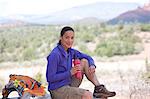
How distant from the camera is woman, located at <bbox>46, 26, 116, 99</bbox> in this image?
671 cm

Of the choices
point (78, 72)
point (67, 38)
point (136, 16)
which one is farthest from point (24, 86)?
point (136, 16)

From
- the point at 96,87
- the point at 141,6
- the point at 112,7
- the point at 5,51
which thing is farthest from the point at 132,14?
the point at 96,87

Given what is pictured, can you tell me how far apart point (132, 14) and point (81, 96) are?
33250 millimetres

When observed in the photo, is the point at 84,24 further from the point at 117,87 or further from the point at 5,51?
the point at 117,87

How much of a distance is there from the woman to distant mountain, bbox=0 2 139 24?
90.8 ft

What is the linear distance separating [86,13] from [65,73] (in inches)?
1467

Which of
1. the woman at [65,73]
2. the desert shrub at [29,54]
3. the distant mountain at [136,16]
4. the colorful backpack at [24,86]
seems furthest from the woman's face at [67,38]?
the distant mountain at [136,16]

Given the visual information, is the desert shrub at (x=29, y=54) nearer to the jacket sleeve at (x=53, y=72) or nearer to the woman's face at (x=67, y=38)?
the woman's face at (x=67, y=38)

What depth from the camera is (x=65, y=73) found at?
22.1 feet

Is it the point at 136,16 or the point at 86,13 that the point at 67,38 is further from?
the point at 86,13

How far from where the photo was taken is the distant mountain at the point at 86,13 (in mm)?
37141

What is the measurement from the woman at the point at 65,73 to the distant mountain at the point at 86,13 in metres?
27.7

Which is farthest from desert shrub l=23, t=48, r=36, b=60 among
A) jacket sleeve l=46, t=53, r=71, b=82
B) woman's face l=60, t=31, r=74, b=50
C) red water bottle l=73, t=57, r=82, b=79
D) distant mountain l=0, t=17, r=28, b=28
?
jacket sleeve l=46, t=53, r=71, b=82

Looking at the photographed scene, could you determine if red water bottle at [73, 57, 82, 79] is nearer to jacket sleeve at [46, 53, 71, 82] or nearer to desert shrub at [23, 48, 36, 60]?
jacket sleeve at [46, 53, 71, 82]
